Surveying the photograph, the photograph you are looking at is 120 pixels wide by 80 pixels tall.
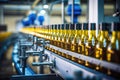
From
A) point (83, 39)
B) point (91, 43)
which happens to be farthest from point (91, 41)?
point (83, 39)

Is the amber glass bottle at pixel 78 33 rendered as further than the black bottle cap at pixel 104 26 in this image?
Yes

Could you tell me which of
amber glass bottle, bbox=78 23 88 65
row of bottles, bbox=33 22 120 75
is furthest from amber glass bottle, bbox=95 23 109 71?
amber glass bottle, bbox=78 23 88 65

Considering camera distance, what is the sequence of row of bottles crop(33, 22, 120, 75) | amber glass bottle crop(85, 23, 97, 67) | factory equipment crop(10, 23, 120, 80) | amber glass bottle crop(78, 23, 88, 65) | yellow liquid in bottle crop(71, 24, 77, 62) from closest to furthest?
1. factory equipment crop(10, 23, 120, 80)
2. row of bottles crop(33, 22, 120, 75)
3. amber glass bottle crop(85, 23, 97, 67)
4. amber glass bottle crop(78, 23, 88, 65)
5. yellow liquid in bottle crop(71, 24, 77, 62)

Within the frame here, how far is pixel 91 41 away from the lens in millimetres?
1499

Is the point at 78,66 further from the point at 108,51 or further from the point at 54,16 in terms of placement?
the point at 54,16

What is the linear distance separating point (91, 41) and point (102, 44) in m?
0.13

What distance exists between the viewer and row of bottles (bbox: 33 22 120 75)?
1.22 metres

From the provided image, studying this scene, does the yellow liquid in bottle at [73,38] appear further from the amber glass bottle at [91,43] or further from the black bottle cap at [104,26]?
the black bottle cap at [104,26]

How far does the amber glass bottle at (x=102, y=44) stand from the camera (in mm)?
1290

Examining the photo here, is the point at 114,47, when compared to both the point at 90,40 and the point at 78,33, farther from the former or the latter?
the point at 78,33

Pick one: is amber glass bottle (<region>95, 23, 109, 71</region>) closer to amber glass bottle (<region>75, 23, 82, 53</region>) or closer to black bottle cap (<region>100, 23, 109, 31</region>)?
black bottle cap (<region>100, 23, 109, 31</region>)

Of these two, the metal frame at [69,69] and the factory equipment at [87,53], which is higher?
the factory equipment at [87,53]

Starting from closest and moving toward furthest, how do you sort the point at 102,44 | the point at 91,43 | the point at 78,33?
the point at 102,44 < the point at 91,43 < the point at 78,33

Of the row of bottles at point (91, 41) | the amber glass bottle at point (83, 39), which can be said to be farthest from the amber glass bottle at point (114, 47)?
the amber glass bottle at point (83, 39)
